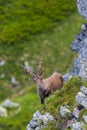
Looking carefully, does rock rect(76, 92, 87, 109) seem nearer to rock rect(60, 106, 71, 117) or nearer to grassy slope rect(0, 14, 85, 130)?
rock rect(60, 106, 71, 117)

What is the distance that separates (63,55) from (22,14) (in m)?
10.6

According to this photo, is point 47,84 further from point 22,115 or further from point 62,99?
point 22,115

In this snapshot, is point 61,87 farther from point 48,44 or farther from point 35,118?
point 48,44

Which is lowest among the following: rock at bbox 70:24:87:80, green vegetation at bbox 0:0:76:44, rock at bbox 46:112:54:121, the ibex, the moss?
rock at bbox 46:112:54:121

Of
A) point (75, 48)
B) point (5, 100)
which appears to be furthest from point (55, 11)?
point (75, 48)

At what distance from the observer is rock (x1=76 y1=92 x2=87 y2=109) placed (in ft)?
90.2

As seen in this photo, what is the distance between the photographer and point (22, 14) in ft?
268

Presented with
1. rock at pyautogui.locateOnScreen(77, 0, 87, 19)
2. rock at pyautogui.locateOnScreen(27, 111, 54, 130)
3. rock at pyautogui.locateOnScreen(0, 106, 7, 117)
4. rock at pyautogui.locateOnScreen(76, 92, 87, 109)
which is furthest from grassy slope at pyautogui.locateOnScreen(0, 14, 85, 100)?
rock at pyautogui.locateOnScreen(76, 92, 87, 109)

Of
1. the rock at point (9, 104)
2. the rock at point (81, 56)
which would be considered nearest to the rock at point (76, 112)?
the rock at point (81, 56)

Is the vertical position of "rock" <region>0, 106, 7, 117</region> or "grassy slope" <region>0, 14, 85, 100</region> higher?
"grassy slope" <region>0, 14, 85, 100</region>

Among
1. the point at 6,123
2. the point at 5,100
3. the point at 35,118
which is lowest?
the point at 35,118

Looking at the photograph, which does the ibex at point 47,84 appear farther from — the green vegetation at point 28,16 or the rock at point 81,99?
the green vegetation at point 28,16

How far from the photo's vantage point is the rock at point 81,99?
27484mm

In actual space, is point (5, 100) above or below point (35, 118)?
above
